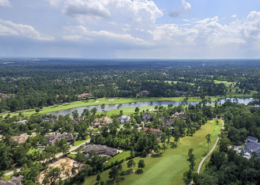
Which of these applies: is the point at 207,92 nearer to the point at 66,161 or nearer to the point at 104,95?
the point at 104,95

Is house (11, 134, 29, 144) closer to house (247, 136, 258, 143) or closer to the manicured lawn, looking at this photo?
the manicured lawn

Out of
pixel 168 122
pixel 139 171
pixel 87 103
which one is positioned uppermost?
pixel 168 122

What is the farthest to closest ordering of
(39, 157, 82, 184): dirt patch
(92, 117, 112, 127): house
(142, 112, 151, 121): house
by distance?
(142, 112, 151, 121): house < (92, 117, 112, 127): house < (39, 157, 82, 184): dirt patch

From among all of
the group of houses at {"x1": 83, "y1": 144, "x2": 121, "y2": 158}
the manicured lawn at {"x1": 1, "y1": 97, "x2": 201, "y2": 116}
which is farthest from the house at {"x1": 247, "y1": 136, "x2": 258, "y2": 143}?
the manicured lawn at {"x1": 1, "y1": 97, "x2": 201, "y2": 116}

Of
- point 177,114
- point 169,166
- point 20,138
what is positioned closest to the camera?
point 169,166

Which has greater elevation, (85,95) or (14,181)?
(85,95)

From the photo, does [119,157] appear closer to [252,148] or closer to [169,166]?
[169,166]

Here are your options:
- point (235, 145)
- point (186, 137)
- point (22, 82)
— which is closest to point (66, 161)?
point (186, 137)

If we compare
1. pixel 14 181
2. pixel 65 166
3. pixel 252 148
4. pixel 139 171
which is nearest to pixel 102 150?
pixel 65 166
